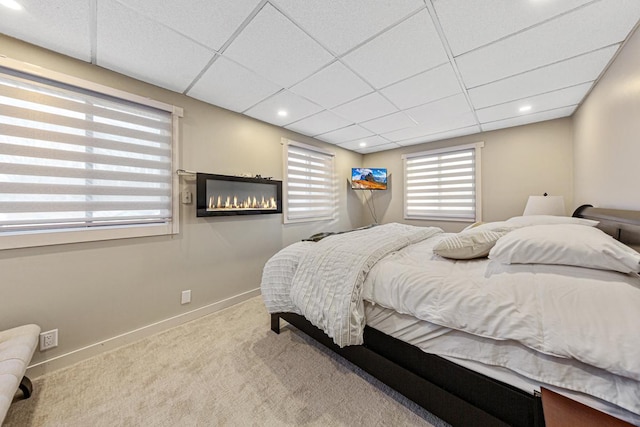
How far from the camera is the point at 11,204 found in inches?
62.2

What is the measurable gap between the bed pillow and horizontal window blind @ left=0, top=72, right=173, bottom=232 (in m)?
2.53

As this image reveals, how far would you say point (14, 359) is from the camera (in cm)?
124

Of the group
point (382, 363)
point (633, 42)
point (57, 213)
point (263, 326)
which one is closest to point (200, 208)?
point (57, 213)

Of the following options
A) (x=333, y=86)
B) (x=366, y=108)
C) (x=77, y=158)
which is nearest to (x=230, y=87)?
(x=333, y=86)

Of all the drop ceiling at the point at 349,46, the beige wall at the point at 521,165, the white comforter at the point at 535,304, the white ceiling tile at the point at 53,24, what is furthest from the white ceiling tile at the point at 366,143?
the white ceiling tile at the point at 53,24

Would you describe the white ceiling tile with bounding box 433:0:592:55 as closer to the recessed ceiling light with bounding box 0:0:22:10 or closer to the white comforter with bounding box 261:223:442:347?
the white comforter with bounding box 261:223:442:347

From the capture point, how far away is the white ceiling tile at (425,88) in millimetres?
2000

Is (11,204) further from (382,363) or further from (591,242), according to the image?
(591,242)

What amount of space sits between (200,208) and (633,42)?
3.71 metres

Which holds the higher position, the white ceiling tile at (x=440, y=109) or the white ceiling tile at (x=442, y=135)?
the white ceiling tile at (x=442, y=135)

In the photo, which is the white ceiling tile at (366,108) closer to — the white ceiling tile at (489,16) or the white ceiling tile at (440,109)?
→ the white ceiling tile at (440,109)

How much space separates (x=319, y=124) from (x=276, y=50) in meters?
1.54

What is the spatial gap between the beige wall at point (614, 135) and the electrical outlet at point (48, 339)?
431cm

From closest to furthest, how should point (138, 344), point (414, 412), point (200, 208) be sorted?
1. point (414, 412)
2. point (138, 344)
3. point (200, 208)
